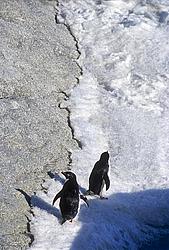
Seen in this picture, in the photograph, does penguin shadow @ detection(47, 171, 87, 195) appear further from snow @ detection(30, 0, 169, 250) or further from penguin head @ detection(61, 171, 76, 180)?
penguin head @ detection(61, 171, 76, 180)

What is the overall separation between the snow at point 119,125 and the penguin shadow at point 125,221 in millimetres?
17

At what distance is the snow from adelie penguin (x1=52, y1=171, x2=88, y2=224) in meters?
0.22

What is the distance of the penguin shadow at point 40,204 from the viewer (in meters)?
10.2

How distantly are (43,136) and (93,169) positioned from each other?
5.15 ft

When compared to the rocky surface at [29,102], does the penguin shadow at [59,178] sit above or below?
above

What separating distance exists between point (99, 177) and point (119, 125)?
260 cm

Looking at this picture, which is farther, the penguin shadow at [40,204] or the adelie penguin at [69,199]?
the penguin shadow at [40,204]

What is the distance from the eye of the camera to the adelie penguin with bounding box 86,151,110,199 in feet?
35.2

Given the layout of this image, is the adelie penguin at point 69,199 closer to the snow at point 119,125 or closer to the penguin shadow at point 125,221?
the snow at point 119,125

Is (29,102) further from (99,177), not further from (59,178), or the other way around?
(99,177)

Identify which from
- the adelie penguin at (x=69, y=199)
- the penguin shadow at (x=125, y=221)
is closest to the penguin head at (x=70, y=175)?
the adelie penguin at (x=69, y=199)

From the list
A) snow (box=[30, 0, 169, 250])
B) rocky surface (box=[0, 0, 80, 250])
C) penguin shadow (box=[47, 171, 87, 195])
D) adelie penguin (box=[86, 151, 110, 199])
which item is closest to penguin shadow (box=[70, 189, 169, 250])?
snow (box=[30, 0, 169, 250])

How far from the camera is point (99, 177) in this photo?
10719 millimetres

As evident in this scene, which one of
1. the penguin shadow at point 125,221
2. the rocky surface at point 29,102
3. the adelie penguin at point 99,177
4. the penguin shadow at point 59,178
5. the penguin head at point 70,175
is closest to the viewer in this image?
the penguin shadow at point 125,221
